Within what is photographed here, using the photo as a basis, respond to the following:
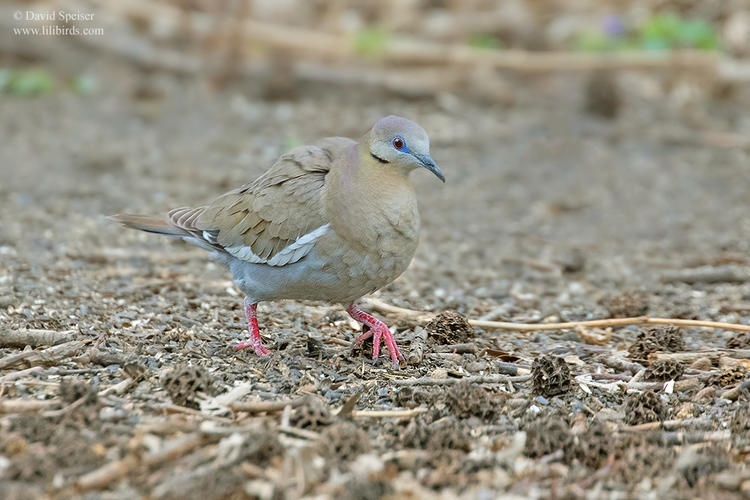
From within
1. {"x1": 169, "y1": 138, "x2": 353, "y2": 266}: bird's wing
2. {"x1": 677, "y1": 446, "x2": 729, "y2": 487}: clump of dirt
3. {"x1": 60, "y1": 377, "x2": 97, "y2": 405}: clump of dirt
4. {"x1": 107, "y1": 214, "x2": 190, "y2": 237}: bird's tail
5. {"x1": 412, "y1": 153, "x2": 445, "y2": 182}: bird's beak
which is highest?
{"x1": 412, "y1": 153, "x2": 445, "y2": 182}: bird's beak

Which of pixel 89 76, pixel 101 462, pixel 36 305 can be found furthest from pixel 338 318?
pixel 89 76

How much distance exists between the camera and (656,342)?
4.43m

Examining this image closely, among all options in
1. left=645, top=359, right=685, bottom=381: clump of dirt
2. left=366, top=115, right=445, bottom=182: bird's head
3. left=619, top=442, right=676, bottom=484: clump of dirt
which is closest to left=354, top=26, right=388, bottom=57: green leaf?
left=366, top=115, right=445, bottom=182: bird's head

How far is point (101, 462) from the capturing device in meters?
2.90

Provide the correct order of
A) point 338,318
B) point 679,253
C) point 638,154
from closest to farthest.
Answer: point 338,318 → point 679,253 → point 638,154

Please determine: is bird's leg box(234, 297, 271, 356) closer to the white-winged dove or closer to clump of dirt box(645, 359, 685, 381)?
the white-winged dove

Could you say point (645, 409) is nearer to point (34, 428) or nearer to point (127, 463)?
point (127, 463)

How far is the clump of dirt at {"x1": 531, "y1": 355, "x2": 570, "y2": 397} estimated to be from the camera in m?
3.74

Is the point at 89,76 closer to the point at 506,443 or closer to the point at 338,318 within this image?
the point at 338,318

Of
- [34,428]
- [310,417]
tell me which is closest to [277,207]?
[310,417]

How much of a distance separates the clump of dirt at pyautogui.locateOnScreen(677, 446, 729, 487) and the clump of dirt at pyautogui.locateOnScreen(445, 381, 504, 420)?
70 centimetres

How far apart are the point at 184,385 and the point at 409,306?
214 cm

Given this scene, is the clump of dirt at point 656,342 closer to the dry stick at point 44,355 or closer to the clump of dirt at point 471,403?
the clump of dirt at point 471,403

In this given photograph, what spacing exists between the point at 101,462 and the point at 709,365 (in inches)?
108
